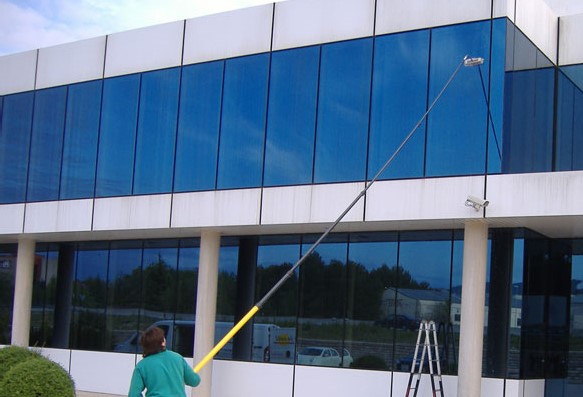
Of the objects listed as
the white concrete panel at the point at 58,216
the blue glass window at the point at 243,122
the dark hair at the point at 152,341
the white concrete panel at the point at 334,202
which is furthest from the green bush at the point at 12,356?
the dark hair at the point at 152,341

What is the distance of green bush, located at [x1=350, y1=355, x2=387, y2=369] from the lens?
2046 cm

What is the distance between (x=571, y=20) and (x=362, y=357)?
8650mm

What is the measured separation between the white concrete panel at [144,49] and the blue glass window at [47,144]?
207 cm

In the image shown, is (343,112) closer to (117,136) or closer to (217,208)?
(217,208)

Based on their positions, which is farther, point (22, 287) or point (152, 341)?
point (22, 287)

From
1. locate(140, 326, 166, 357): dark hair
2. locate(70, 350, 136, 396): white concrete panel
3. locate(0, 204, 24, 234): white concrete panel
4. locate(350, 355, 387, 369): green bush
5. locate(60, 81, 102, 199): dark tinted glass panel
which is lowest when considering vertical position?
locate(70, 350, 136, 396): white concrete panel

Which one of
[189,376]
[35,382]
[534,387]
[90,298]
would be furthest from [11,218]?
[189,376]

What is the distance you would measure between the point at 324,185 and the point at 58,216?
8.61 m

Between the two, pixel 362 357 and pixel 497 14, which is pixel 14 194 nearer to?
pixel 362 357

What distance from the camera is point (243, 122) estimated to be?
21891 mm

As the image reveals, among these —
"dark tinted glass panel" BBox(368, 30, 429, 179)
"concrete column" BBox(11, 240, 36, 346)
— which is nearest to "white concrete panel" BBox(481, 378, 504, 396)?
"dark tinted glass panel" BBox(368, 30, 429, 179)

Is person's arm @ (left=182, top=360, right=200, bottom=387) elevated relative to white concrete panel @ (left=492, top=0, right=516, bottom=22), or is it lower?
lower

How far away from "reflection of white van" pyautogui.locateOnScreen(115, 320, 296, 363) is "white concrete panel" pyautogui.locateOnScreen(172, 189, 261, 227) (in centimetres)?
300

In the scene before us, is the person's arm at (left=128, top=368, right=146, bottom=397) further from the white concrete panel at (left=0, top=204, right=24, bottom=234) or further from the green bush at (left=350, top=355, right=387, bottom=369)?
the white concrete panel at (left=0, top=204, right=24, bottom=234)
